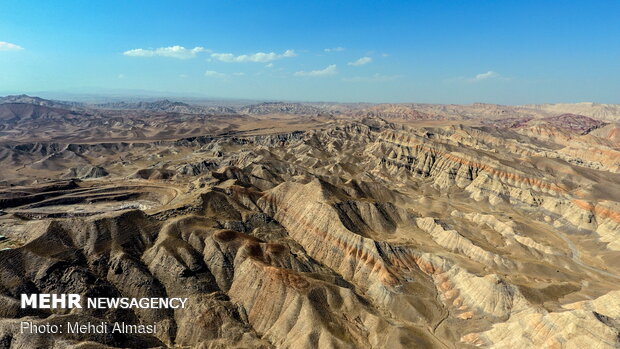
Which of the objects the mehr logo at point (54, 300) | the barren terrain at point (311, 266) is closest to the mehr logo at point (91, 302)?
the mehr logo at point (54, 300)

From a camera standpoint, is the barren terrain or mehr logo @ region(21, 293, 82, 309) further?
mehr logo @ region(21, 293, 82, 309)

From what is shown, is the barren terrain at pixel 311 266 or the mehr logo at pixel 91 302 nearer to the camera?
the barren terrain at pixel 311 266

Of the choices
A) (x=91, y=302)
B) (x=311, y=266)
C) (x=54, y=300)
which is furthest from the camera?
(x=311, y=266)

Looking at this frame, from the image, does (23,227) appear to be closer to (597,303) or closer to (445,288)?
(445,288)

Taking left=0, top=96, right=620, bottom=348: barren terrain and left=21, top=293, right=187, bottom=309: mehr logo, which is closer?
left=0, top=96, right=620, bottom=348: barren terrain

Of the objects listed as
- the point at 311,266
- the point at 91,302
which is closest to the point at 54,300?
the point at 91,302

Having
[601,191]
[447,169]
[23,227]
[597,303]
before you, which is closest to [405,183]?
[447,169]

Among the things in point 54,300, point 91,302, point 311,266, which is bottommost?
point 311,266

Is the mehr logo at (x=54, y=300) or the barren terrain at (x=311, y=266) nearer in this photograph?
the barren terrain at (x=311, y=266)

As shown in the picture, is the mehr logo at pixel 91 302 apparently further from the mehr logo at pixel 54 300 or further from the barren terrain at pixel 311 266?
the barren terrain at pixel 311 266

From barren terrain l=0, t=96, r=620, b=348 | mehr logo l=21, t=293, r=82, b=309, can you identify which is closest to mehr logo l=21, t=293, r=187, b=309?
mehr logo l=21, t=293, r=82, b=309

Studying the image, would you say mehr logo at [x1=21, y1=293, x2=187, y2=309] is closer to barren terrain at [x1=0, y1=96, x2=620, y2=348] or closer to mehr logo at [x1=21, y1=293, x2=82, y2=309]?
mehr logo at [x1=21, y1=293, x2=82, y2=309]

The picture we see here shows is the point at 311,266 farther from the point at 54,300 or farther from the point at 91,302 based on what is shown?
the point at 54,300
